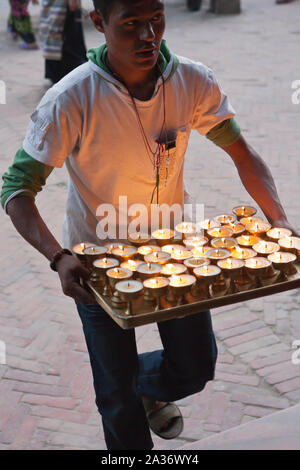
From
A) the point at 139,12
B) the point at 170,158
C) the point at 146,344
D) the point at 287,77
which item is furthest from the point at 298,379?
the point at 287,77

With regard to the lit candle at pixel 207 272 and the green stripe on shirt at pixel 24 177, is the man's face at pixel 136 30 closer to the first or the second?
the green stripe on shirt at pixel 24 177

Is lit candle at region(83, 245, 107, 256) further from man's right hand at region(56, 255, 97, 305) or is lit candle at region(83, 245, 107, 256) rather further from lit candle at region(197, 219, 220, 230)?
lit candle at region(197, 219, 220, 230)

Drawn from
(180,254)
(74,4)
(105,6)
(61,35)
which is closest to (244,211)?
(180,254)

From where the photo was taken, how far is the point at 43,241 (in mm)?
2018

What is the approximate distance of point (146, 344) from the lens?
352cm

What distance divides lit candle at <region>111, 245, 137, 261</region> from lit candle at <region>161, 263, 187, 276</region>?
0.12m

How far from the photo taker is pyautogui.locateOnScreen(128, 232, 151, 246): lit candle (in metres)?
2.15

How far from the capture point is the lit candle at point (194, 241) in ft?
7.03

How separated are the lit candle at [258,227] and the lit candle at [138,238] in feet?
1.15

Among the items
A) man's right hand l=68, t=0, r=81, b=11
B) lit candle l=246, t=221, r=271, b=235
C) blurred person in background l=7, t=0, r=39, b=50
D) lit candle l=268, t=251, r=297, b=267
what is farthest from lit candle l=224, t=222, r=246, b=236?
blurred person in background l=7, t=0, r=39, b=50

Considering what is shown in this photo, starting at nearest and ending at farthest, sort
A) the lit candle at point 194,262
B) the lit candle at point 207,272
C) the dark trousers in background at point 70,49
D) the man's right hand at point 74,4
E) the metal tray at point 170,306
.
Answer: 1. the metal tray at point 170,306
2. the lit candle at point 207,272
3. the lit candle at point 194,262
4. the man's right hand at point 74,4
5. the dark trousers in background at point 70,49

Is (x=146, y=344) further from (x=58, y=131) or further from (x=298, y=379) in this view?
(x=58, y=131)

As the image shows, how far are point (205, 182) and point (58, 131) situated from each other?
143 inches

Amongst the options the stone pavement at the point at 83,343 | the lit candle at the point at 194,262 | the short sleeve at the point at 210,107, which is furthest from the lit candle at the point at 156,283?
the stone pavement at the point at 83,343
